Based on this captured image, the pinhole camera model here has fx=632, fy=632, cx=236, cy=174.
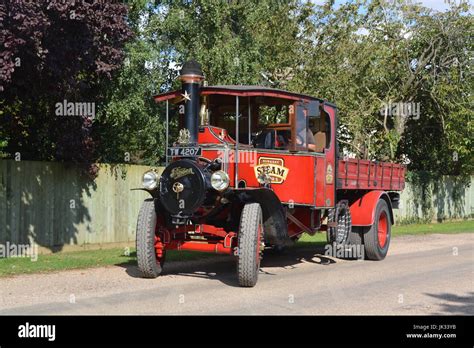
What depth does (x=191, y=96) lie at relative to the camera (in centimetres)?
981

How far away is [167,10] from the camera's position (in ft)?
58.9

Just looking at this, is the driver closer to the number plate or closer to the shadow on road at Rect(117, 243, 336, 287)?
the number plate

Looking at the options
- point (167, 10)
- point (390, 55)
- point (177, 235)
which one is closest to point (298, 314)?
point (177, 235)

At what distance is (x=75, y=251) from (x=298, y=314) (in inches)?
383

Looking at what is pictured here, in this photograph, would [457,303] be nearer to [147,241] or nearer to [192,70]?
[147,241]

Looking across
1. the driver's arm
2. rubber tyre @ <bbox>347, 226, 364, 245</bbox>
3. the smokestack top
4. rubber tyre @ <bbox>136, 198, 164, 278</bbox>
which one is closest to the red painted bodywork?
the driver's arm

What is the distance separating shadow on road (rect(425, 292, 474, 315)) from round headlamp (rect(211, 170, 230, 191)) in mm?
3369

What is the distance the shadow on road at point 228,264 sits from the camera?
10.9 meters

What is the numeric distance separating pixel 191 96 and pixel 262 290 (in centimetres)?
315

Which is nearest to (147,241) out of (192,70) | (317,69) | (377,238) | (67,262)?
(192,70)

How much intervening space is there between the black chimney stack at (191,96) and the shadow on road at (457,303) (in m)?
4.29

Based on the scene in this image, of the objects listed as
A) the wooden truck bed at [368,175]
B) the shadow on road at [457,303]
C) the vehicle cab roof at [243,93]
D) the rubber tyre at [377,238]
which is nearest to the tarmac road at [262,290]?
the shadow on road at [457,303]

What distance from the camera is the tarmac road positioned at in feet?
25.8
